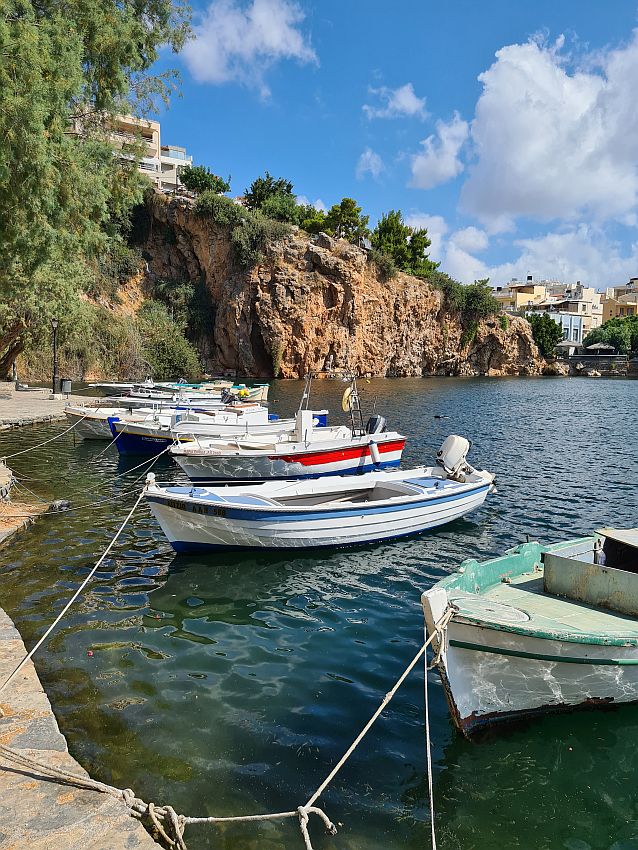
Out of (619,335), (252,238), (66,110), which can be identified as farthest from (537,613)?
(619,335)

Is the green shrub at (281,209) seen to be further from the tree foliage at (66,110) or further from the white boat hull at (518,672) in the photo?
the white boat hull at (518,672)

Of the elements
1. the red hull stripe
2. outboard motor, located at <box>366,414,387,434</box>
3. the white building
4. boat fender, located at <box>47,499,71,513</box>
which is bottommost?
boat fender, located at <box>47,499,71,513</box>

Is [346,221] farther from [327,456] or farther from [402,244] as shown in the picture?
[327,456]

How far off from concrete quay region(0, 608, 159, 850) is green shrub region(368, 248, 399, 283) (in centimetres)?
6529

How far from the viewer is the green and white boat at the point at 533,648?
579 centimetres

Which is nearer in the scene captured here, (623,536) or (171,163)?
(623,536)

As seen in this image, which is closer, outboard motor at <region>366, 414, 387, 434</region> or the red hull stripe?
the red hull stripe

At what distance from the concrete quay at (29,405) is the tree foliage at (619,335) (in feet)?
304

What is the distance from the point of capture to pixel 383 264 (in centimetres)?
6781

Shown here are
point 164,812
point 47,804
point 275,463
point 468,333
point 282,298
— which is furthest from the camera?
point 468,333

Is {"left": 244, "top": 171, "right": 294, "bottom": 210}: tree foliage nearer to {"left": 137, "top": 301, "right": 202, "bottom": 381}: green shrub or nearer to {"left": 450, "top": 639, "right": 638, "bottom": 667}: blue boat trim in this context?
{"left": 137, "top": 301, "right": 202, "bottom": 381}: green shrub

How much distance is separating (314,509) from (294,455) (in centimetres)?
580

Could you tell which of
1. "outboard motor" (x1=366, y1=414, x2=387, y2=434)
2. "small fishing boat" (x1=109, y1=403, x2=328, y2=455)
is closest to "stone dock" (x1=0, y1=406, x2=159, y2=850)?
"outboard motor" (x1=366, y1=414, x2=387, y2=434)

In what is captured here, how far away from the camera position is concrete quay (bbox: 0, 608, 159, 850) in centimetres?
414
